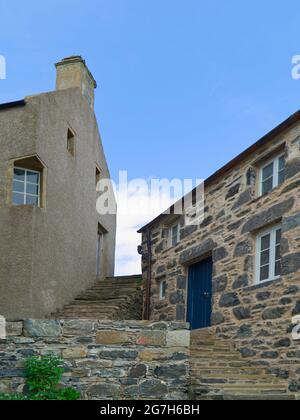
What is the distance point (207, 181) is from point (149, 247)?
3.93 m

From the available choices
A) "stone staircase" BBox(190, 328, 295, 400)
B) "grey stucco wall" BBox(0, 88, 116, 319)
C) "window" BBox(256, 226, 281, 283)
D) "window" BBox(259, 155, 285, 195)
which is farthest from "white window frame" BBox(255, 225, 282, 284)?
"grey stucco wall" BBox(0, 88, 116, 319)

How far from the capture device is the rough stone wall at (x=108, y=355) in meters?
8.84

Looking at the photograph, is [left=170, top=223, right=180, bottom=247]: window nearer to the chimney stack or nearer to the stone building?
the stone building

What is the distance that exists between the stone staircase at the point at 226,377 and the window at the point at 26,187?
15.9 feet

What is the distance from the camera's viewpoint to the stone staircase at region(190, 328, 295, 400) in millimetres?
9086

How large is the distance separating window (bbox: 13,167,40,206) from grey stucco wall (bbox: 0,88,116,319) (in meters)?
0.25

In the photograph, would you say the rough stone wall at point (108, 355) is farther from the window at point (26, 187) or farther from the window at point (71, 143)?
the window at point (71, 143)

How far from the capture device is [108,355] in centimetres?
909

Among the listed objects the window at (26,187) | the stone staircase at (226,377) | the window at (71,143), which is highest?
the window at (71,143)

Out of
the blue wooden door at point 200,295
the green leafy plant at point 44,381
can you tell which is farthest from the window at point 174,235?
the green leafy plant at point 44,381

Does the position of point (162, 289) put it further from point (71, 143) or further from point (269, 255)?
point (269, 255)

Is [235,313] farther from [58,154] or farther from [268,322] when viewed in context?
[58,154]

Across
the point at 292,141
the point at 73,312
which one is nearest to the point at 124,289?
the point at 73,312

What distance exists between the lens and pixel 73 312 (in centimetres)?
1359
